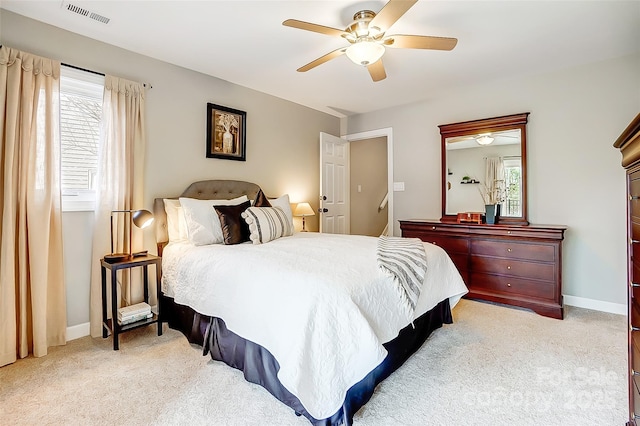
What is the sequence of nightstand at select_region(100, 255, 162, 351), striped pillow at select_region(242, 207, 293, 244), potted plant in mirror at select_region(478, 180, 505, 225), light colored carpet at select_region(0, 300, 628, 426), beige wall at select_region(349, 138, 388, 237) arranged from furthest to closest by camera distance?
beige wall at select_region(349, 138, 388, 237) < potted plant in mirror at select_region(478, 180, 505, 225) < striped pillow at select_region(242, 207, 293, 244) < nightstand at select_region(100, 255, 162, 351) < light colored carpet at select_region(0, 300, 628, 426)

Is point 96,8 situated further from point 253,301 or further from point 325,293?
point 325,293

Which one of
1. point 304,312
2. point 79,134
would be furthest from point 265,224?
point 79,134

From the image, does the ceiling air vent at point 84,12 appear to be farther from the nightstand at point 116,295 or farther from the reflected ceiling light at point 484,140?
the reflected ceiling light at point 484,140

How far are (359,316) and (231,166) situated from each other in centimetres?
269

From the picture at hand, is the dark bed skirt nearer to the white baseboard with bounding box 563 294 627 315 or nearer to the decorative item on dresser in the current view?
the decorative item on dresser

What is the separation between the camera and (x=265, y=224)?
2809mm

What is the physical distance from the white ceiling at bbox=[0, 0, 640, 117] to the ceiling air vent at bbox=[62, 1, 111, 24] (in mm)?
39

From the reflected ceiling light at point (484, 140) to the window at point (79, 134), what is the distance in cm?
394

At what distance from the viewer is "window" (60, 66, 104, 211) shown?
249cm

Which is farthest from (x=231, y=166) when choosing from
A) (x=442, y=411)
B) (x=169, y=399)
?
(x=442, y=411)

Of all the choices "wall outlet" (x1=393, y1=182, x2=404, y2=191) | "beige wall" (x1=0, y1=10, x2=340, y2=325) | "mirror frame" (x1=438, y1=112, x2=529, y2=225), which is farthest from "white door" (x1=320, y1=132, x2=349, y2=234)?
"mirror frame" (x1=438, y1=112, x2=529, y2=225)

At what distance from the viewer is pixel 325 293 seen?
1501 millimetres

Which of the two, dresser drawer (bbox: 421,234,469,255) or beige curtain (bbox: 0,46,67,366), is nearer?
beige curtain (bbox: 0,46,67,366)

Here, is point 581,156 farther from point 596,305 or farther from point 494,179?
point 596,305
